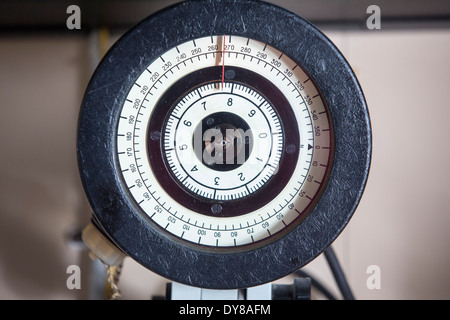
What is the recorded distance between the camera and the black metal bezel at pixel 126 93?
0.63 meters

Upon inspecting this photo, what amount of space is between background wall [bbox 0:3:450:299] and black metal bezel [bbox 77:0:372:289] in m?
0.37

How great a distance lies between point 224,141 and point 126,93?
131 mm

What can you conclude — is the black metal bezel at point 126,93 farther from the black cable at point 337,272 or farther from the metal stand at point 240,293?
the black cable at point 337,272

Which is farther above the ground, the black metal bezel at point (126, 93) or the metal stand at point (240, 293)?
the black metal bezel at point (126, 93)

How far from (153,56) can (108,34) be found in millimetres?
432

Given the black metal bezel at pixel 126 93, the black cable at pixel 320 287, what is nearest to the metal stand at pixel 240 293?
the black metal bezel at pixel 126 93

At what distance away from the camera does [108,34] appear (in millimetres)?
1026

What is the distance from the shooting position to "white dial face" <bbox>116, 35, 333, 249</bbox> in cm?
65

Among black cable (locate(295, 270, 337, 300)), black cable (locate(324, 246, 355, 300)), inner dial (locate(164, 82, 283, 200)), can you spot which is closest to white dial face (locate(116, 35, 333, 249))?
inner dial (locate(164, 82, 283, 200))

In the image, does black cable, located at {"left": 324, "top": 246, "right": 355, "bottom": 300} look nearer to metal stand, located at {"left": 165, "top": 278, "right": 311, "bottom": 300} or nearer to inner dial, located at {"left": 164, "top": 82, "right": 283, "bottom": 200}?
metal stand, located at {"left": 165, "top": 278, "right": 311, "bottom": 300}

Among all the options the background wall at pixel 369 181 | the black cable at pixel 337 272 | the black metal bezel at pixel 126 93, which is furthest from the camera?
the background wall at pixel 369 181

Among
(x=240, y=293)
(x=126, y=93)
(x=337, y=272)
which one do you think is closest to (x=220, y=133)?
(x=126, y=93)

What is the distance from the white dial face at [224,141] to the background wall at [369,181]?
14.9 inches
